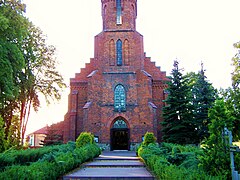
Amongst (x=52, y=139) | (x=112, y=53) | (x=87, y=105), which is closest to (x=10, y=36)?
(x=87, y=105)

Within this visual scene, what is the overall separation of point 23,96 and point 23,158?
1142 cm

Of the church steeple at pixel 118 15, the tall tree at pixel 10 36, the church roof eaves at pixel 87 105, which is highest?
the church steeple at pixel 118 15

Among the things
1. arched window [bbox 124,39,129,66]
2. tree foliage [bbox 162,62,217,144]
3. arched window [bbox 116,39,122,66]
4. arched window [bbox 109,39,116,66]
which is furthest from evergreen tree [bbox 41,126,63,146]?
tree foliage [bbox 162,62,217,144]

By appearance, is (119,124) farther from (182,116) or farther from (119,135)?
(182,116)

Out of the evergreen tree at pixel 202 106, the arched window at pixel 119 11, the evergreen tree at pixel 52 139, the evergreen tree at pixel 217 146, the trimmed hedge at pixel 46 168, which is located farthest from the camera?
the arched window at pixel 119 11

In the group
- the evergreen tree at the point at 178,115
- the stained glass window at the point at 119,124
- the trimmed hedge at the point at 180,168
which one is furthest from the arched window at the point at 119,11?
the trimmed hedge at the point at 180,168

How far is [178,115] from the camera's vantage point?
21922 millimetres

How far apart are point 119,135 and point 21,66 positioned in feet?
44.4

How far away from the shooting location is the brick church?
24.7m

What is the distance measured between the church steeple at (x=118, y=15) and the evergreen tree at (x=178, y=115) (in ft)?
27.7

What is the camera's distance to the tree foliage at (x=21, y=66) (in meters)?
13.4

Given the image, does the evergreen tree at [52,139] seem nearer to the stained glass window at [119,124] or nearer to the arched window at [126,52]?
the stained glass window at [119,124]

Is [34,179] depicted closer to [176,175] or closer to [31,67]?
[176,175]

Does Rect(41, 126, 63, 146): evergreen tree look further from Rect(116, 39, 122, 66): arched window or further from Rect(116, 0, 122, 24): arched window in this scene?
Rect(116, 0, 122, 24): arched window
